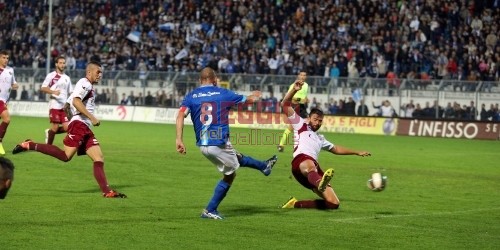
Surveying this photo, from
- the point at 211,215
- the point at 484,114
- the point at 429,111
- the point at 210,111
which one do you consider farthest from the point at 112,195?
the point at 429,111

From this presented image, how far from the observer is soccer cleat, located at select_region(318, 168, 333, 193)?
13406 mm

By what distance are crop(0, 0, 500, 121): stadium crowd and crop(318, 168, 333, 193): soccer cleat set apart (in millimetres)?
27076

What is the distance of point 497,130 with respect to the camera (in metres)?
36.1

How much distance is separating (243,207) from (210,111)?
220cm

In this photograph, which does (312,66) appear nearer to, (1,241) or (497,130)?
(497,130)

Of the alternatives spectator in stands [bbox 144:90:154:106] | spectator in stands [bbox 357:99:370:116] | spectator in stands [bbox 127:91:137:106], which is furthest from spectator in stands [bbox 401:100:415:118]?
spectator in stands [bbox 127:91:137:106]

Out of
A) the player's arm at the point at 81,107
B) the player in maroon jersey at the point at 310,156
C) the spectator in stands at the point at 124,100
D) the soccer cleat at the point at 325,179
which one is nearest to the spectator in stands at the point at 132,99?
the spectator in stands at the point at 124,100

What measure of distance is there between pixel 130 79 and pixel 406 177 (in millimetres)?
28019

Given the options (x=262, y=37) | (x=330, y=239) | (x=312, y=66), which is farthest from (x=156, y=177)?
(x=262, y=37)

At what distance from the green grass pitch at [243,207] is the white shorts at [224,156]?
29.1 inches

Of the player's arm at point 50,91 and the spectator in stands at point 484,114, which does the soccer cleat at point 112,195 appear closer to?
the player's arm at point 50,91

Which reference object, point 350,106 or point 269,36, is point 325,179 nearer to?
point 350,106

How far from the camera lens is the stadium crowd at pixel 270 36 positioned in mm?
41844

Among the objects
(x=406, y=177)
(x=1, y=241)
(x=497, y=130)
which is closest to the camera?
(x=1, y=241)
